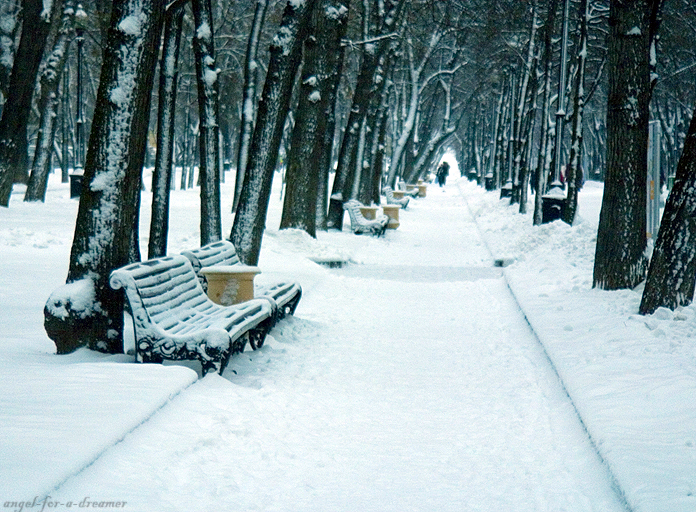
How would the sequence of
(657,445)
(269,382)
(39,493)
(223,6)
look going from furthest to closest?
(223,6), (269,382), (657,445), (39,493)

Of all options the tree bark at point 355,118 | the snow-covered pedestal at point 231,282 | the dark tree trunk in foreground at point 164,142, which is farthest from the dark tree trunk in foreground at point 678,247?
the tree bark at point 355,118

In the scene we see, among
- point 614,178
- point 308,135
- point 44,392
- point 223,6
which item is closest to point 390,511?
point 44,392

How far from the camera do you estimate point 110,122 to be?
7.82m

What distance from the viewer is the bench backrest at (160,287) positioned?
22.7 ft

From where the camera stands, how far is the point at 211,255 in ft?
33.2

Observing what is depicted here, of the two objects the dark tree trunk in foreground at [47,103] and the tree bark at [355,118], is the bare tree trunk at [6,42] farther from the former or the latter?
the tree bark at [355,118]

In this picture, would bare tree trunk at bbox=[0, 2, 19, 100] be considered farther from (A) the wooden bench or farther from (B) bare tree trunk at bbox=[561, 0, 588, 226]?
(A) the wooden bench

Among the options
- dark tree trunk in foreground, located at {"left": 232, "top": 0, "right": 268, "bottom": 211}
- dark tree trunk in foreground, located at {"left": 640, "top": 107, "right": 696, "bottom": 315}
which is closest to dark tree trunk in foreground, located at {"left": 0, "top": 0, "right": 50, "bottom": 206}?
dark tree trunk in foreground, located at {"left": 232, "top": 0, "right": 268, "bottom": 211}

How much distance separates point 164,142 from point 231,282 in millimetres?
3205

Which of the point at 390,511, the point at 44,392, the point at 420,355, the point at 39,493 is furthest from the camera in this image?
the point at 420,355

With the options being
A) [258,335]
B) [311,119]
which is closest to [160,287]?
[258,335]

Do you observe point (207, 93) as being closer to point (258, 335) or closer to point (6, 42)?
point (258, 335)

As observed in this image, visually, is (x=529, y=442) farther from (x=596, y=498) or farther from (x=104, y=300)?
(x=104, y=300)

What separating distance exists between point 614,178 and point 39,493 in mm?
9550
